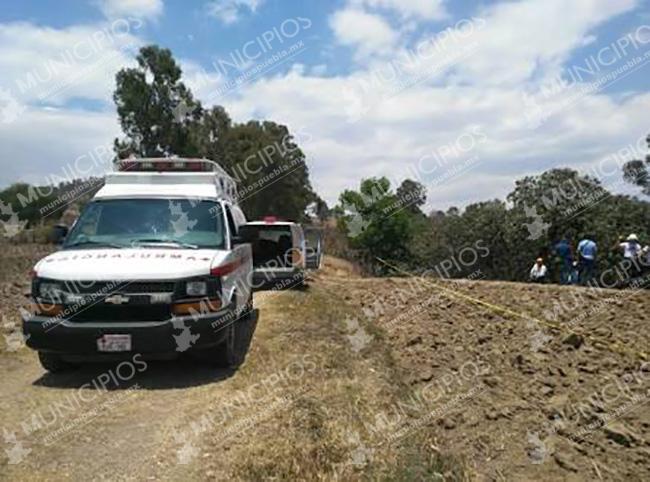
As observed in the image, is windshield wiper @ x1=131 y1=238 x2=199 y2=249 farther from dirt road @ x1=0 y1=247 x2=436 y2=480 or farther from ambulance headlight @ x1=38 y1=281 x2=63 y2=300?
dirt road @ x1=0 y1=247 x2=436 y2=480

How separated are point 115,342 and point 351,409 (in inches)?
95.3

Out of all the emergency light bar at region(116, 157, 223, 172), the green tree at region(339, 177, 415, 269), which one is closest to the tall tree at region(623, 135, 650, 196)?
the green tree at region(339, 177, 415, 269)

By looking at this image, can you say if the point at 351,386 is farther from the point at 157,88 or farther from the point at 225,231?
the point at 157,88

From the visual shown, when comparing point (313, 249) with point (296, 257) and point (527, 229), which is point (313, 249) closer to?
point (296, 257)

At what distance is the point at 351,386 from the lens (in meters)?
6.62

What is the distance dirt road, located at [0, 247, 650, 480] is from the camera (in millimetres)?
4578

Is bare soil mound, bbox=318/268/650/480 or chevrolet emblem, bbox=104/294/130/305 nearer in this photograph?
chevrolet emblem, bbox=104/294/130/305

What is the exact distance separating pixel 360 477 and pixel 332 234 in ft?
121

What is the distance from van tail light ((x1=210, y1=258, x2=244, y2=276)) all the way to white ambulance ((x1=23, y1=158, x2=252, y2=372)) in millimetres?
11

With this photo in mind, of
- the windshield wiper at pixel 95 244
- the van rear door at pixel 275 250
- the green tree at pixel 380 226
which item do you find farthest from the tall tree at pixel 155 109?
the windshield wiper at pixel 95 244

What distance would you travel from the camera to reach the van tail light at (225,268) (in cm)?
621

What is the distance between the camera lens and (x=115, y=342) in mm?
5867

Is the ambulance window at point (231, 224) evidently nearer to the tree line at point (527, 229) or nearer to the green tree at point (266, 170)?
the tree line at point (527, 229)

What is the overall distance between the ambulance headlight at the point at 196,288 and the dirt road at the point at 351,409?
3.21ft
